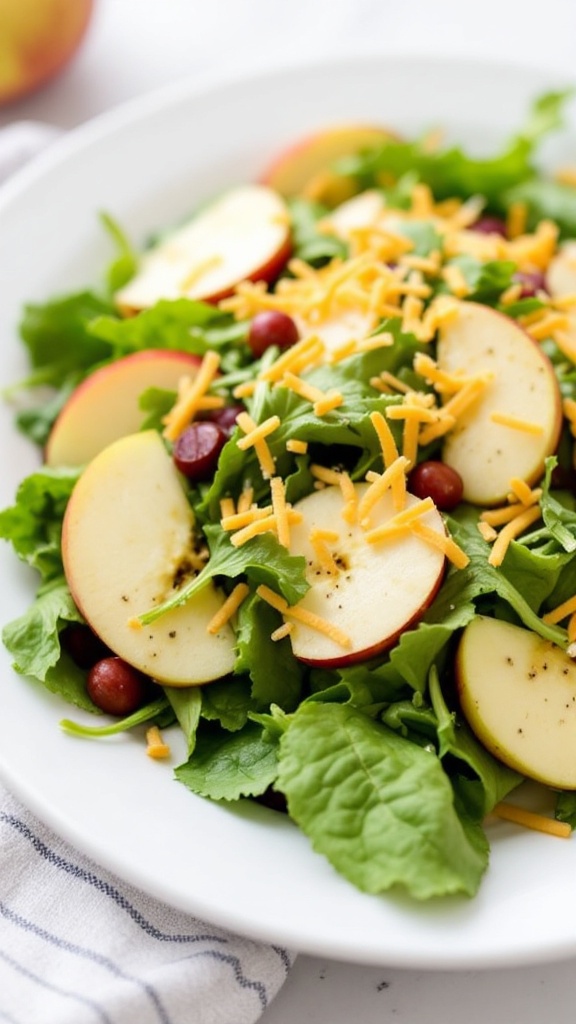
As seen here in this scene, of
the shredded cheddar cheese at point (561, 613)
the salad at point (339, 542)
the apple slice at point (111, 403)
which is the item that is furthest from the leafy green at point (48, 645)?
the shredded cheddar cheese at point (561, 613)

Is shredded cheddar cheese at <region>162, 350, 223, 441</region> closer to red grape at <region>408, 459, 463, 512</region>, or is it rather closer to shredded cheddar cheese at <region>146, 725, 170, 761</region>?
red grape at <region>408, 459, 463, 512</region>

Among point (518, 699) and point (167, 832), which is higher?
point (167, 832)

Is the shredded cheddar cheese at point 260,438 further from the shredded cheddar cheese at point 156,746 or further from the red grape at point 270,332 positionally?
the shredded cheddar cheese at point 156,746

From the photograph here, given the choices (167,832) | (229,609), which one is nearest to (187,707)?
(229,609)

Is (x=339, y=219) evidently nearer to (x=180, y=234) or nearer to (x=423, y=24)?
(x=180, y=234)

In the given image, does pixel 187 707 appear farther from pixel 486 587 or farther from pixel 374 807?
pixel 486 587

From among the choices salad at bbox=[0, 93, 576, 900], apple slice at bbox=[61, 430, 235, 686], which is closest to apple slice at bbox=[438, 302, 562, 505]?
salad at bbox=[0, 93, 576, 900]

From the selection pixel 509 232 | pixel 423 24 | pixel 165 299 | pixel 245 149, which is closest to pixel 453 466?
pixel 165 299

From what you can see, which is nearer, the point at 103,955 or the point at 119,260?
the point at 103,955
